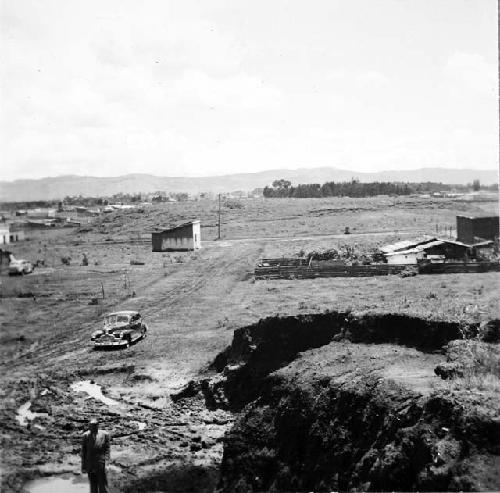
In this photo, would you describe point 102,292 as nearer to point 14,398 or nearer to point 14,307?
point 14,307

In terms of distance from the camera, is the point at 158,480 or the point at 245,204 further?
the point at 245,204

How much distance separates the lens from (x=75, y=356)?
1377 cm

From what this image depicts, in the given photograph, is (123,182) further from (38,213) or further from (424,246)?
(424,246)

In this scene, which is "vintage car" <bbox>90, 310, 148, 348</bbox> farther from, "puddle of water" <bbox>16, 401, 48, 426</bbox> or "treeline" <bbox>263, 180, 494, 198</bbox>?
"treeline" <bbox>263, 180, 494, 198</bbox>

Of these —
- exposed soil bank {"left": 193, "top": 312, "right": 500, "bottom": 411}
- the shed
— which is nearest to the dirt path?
exposed soil bank {"left": 193, "top": 312, "right": 500, "bottom": 411}

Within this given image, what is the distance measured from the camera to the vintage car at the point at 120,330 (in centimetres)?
1423

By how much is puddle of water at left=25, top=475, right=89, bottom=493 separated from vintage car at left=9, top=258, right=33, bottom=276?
593 cm

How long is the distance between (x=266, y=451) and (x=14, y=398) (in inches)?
246

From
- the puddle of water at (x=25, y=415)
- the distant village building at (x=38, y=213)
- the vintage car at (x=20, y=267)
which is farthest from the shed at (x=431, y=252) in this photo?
the puddle of water at (x=25, y=415)

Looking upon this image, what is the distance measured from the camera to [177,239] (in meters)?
17.1

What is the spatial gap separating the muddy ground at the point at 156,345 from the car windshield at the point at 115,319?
381mm

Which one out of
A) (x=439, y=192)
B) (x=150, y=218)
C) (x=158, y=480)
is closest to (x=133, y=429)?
(x=158, y=480)

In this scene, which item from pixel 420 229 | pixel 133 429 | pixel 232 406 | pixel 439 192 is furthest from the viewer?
pixel 439 192

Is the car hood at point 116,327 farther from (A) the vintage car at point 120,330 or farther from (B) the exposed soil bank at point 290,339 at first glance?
(B) the exposed soil bank at point 290,339
